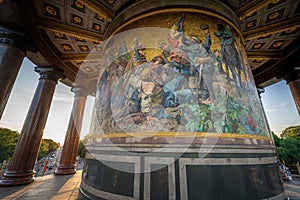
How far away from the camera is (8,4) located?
4.87 meters

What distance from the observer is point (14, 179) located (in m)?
6.20

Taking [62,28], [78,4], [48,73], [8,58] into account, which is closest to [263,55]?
[78,4]

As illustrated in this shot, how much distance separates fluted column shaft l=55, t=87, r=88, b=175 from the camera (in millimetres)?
9575

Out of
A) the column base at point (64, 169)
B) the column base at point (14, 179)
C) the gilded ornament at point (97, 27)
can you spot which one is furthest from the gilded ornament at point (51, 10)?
the column base at point (64, 169)

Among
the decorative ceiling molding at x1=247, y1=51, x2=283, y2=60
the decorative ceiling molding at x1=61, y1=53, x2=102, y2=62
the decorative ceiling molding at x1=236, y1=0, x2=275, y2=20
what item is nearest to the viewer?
the decorative ceiling molding at x1=236, y1=0, x2=275, y2=20

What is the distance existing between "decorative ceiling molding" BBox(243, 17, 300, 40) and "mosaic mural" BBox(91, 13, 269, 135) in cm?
253

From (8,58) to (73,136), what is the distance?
6.24 metres

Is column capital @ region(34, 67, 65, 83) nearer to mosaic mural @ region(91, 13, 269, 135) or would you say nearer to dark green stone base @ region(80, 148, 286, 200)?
mosaic mural @ region(91, 13, 269, 135)

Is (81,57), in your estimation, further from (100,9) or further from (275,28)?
(275,28)

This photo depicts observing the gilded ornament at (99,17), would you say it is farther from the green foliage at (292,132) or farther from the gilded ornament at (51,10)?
the green foliage at (292,132)

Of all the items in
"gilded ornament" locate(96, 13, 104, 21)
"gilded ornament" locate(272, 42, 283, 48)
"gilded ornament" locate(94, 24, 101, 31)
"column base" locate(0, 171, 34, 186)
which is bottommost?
"column base" locate(0, 171, 34, 186)

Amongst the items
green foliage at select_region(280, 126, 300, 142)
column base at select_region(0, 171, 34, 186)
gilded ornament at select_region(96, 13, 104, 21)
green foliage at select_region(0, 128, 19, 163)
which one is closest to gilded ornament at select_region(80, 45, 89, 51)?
gilded ornament at select_region(96, 13, 104, 21)

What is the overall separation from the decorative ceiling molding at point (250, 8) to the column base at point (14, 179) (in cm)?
1165

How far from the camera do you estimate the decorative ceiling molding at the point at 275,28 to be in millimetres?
6273
